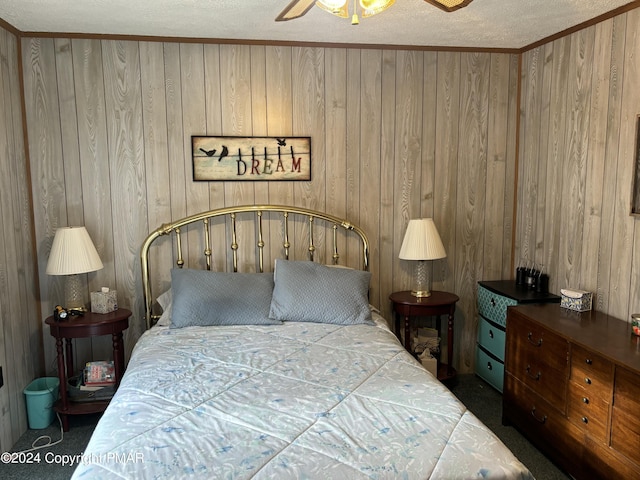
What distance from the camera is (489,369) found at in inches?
148

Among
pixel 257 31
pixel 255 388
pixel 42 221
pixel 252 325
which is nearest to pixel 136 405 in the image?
pixel 255 388

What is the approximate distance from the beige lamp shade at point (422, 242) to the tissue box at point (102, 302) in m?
1.93

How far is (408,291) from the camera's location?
3.91 metres

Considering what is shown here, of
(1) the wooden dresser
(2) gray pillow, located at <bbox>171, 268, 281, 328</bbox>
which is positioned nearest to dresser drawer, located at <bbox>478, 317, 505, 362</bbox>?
(1) the wooden dresser

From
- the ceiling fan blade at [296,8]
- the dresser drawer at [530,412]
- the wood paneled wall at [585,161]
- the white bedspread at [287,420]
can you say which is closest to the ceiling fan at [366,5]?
the ceiling fan blade at [296,8]

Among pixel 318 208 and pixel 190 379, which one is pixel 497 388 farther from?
pixel 190 379

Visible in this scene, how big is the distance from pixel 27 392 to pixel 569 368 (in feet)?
10.1

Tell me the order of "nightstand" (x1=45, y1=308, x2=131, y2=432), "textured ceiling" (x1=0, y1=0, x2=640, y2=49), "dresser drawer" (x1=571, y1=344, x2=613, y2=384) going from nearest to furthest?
"dresser drawer" (x1=571, y1=344, x2=613, y2=384) → "textured ceiling" (x1=0, y1=0, x2=640, y2=49) → "nightstand" (x1=45, y1=308, x2=131, y2=432)

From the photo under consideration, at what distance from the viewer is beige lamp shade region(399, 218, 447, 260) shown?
3.59m

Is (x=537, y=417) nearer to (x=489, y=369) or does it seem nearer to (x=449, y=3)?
(x=489, y=369)

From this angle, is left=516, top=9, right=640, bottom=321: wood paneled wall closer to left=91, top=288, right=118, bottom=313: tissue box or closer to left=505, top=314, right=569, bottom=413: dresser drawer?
left=505, top=314, right=569, bottom=413: dresser drawer

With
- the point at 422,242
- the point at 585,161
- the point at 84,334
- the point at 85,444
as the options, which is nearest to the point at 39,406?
the point at 85,444

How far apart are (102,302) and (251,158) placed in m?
1.35

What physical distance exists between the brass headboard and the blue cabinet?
893 millimetres
